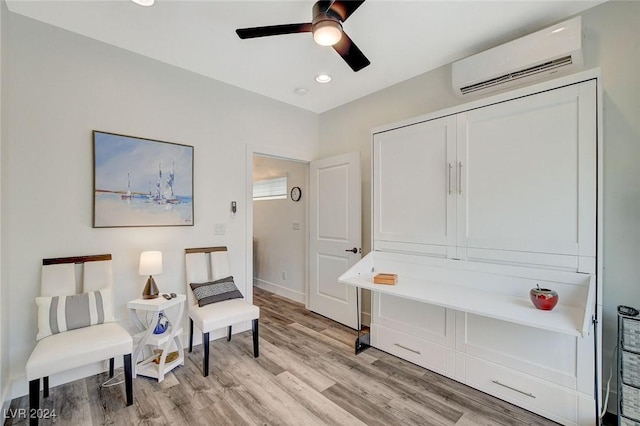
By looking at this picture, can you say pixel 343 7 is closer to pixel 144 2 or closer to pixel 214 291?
pixel 144 2

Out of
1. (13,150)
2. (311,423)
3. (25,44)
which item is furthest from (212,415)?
(25,44)

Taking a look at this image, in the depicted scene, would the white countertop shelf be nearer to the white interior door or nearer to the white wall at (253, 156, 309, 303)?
the white interior door

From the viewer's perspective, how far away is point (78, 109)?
7.73ft

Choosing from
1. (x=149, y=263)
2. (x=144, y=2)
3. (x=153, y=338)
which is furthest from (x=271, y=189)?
(x=144, y=2)

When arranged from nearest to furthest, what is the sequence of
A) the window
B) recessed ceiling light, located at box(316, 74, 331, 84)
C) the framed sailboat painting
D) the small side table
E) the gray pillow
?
the small side table → the framed sailboat painting → the gray pillow → recessed ceiling light, located at box(316, 74, 331, 84) → the window

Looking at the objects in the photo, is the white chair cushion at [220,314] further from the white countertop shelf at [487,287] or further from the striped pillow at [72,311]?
the white countertop shelf at [487,287]

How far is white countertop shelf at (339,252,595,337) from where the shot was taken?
169cm

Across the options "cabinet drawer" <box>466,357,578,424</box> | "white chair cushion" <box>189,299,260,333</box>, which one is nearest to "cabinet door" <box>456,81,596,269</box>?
"cabinet drawer" <box>466,357,578,424</box>

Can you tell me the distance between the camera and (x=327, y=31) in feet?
5.86

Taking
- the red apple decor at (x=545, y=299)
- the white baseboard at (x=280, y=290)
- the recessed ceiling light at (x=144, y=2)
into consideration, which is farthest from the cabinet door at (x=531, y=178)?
the white baseboard at (x=280, y=290)

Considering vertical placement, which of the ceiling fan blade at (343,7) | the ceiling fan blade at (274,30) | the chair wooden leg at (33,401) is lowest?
the chair wooden leg at (33,401)

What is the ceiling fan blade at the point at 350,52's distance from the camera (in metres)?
1.94

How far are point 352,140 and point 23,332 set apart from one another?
3596mm

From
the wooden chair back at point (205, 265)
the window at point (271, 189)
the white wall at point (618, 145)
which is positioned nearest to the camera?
the white wall at point (618, 145)
